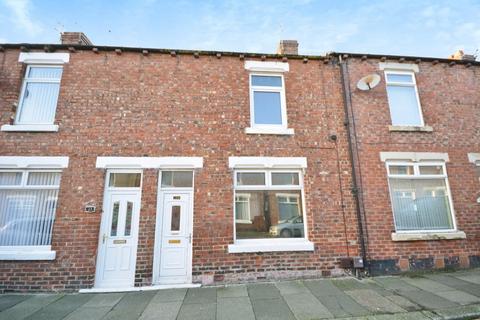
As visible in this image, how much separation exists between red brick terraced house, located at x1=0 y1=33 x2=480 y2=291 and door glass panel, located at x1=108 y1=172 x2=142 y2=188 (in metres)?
0.03

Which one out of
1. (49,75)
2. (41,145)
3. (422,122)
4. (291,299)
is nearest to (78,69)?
(49,75)

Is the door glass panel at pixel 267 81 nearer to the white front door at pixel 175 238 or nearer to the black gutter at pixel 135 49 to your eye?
the black gutter at pixel 135 49

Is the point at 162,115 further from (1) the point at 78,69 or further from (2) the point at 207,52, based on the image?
(1) the point at 78,69

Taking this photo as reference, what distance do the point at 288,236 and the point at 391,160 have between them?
375cm

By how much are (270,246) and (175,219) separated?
256 centimetres

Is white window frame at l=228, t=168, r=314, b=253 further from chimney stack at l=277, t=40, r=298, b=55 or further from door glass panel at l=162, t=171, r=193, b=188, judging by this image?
chimney stack at l=277, t=40, r=298, b=55

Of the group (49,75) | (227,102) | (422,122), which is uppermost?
(49,75)

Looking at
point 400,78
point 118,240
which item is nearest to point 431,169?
point 400,78

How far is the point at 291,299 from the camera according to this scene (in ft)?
15.7

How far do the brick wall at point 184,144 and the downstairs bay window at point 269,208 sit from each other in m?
0.26

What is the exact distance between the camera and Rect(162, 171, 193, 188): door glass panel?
626 centimetres

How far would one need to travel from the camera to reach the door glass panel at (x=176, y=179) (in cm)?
626

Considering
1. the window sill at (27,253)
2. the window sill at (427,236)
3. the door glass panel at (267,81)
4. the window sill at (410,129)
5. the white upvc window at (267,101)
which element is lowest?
the window sill at (27,253)

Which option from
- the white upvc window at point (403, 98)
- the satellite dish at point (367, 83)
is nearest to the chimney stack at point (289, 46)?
the satellite dish at point (367, 83)
